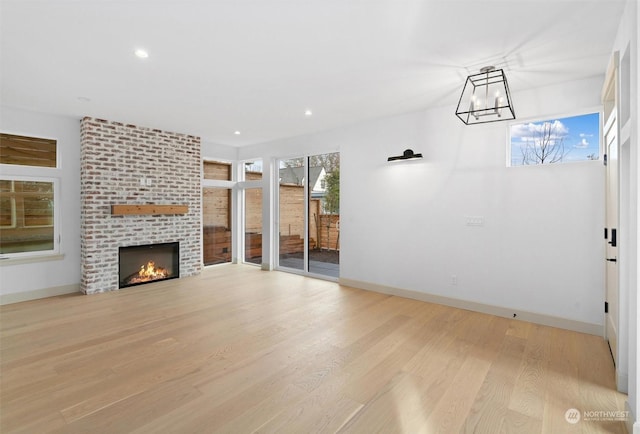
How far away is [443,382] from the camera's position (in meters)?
2.62

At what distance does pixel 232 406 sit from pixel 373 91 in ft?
12.0

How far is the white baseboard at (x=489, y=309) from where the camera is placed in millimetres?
3656

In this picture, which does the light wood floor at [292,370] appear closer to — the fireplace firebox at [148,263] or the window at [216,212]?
the fireplace firebox at [148,263]

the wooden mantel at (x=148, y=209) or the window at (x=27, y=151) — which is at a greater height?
the window at (x=27, y=151)

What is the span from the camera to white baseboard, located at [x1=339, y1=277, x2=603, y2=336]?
3656 mm

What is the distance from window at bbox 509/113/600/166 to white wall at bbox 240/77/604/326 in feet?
0.41

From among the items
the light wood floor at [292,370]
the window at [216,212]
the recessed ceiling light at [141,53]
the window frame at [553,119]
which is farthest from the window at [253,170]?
the window frame at [553,119]

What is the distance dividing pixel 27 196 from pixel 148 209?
163 cm

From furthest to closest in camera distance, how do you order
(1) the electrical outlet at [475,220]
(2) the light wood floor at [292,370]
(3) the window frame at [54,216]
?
(3) the window frame at [54,216], (1) the electrical outlet at [475,220], (2) the light wood floor at [292,370]

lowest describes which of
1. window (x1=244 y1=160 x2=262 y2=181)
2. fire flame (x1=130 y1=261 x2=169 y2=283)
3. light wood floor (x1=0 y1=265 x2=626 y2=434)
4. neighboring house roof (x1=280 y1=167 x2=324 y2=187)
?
light wood floor (x1=0 y1=265 x2=626 y2=434)

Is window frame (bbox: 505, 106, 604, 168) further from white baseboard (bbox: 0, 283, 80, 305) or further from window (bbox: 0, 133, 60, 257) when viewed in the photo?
white baseboard (bbox: 0, 283, 80, 305)

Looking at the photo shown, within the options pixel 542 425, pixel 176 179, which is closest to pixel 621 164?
pixel 542 425

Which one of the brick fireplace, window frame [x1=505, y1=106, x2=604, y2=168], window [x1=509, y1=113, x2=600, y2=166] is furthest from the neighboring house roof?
window [x1=509, y1=113, x2=600, y2=166]

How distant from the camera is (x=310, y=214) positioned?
Answer: 6574 mm
